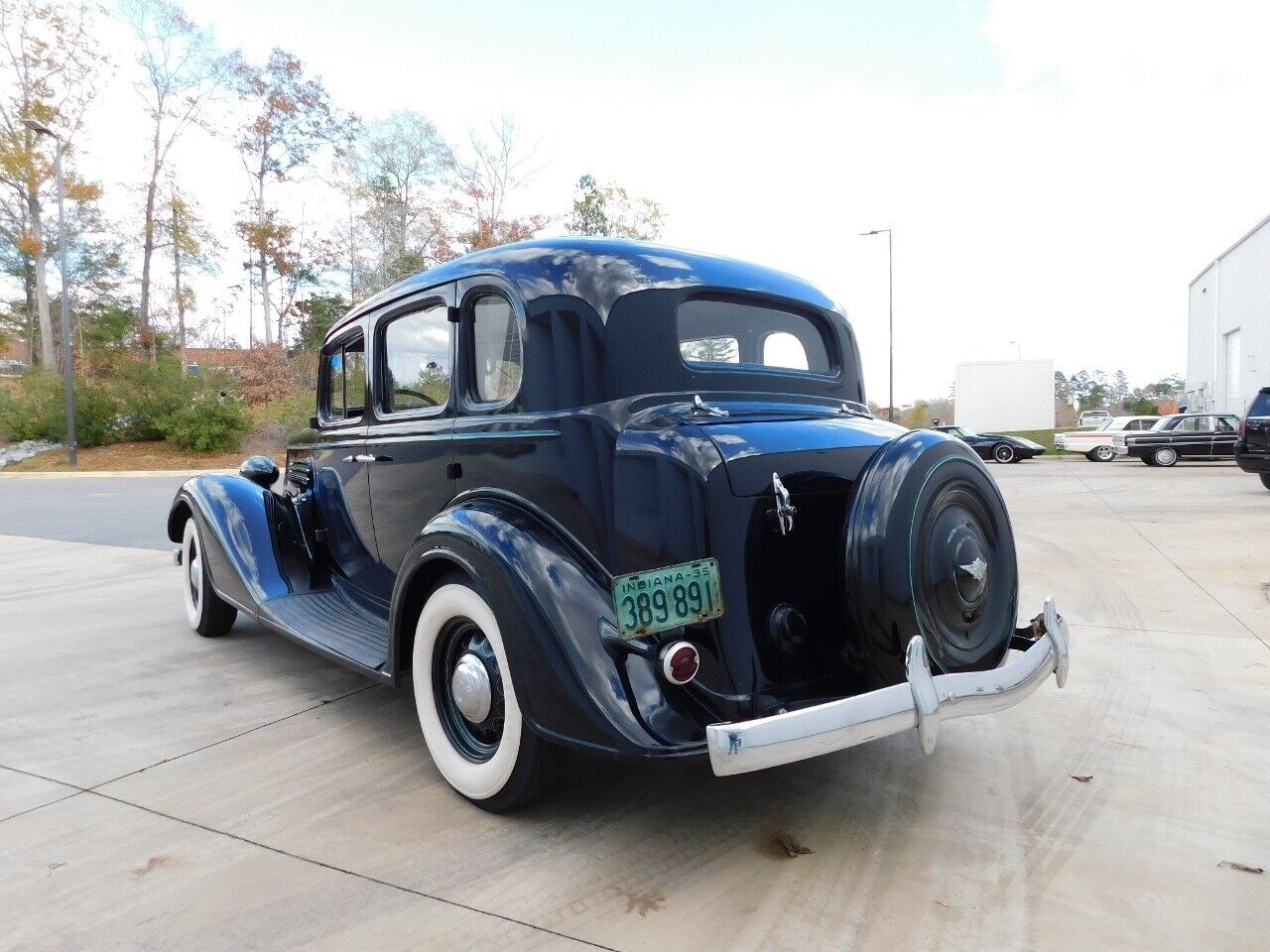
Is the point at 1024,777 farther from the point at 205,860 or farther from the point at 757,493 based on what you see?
the point at 205,860

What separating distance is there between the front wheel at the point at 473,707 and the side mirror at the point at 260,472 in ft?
8.16

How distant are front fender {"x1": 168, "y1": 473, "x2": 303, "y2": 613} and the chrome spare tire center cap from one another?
1762mm

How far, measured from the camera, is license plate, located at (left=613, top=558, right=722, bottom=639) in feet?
7.18

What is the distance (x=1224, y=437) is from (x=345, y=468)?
22639mm

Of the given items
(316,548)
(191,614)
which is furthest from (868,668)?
(191,614)

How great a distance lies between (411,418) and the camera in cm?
333

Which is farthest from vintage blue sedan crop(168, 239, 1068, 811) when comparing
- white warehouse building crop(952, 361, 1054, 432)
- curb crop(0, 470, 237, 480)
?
white warehouse building crop(952, 361, 1054, 432)

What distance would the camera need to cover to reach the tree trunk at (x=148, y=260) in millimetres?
28734

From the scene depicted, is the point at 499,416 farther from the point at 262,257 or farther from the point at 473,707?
the point at 262,257

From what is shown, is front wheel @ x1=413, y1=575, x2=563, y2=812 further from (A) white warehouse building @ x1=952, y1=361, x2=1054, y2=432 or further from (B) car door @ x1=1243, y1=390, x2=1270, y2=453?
(A) white warehouse building @ x1=952, y1=361, x2=1054, y2=432

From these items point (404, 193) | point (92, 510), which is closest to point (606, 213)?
point (404, 193)

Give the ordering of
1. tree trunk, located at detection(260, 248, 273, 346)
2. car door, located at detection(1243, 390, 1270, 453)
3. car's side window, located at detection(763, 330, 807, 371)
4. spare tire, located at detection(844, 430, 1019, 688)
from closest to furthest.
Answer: spare tire, located at detection(844, 430, 1019, 688), car's side window, located at detection(763, 330, 807, 371), car door, located at detection(1243, 390, 1270, 453), tree trunk, located at detection(260, 248, 273, 346)

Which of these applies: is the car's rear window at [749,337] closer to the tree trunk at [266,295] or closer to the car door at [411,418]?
the car door at [411,418]

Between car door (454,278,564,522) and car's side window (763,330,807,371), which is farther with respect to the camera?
car's side window (763,330,807,371)
